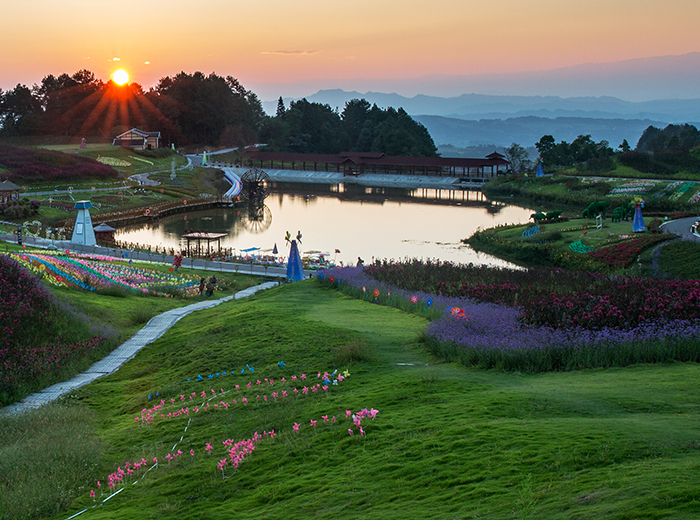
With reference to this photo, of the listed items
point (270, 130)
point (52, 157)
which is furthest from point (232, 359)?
point (270, 130)

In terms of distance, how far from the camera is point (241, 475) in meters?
9.38

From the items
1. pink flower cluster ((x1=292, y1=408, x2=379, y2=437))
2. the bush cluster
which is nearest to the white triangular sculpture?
the bush cluster

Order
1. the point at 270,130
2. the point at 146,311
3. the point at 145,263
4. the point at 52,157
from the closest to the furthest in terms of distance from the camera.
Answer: the point at 146,311 < the point at 145,263 < the point at 52,157 < the point at 270,130

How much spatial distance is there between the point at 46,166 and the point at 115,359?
65.7 meters

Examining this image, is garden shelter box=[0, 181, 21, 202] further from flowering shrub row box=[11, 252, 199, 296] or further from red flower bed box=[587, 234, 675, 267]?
red flower bed box=[587, 234, 675, 267]

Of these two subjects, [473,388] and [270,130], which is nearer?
[473,388]

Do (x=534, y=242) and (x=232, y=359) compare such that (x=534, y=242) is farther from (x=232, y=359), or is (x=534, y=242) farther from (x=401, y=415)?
(x=401, y=415)

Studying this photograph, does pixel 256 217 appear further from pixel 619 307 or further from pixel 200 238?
pixel 619 307

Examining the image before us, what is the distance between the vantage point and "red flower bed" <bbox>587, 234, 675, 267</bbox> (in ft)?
119

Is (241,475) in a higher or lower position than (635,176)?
lower

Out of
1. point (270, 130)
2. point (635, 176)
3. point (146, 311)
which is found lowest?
point (146, 311)

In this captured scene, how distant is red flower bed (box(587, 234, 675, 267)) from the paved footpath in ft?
72.6

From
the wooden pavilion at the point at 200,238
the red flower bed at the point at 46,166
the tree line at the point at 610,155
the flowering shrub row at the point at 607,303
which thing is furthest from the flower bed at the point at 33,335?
the tree line at the point at 610,155

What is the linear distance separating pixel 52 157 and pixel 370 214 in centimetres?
3908
